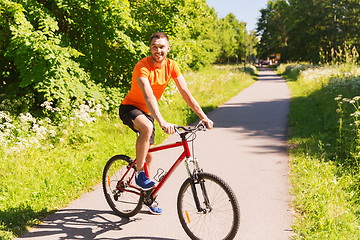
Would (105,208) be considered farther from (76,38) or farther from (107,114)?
(76,38)

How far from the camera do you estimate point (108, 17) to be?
7.84 meters

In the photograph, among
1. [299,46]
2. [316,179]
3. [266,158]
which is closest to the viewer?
[316,179]

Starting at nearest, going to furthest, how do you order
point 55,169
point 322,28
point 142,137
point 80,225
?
point 142,137, point 80,225, point 55,169, point 322,28

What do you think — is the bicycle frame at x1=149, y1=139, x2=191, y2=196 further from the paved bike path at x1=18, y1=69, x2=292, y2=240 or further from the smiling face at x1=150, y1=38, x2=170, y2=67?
the smiling face at x1=150, y1=38, x2=170, y2=67

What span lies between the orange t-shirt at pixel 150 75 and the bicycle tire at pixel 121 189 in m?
0.77

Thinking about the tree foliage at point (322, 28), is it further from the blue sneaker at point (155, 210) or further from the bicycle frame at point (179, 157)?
the bicycle frame at point (179, 157)

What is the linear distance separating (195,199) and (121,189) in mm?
1251

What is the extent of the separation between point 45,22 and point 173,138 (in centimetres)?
391

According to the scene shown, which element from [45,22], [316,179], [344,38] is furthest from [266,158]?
[344,38]

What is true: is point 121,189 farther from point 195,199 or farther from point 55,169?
point 55,169

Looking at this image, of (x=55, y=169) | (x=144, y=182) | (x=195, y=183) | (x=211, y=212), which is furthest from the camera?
(x=55, y=169)

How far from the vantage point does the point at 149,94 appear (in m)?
3.38

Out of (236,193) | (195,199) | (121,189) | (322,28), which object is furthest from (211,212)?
(322,28)

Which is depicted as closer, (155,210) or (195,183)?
(195,183)
